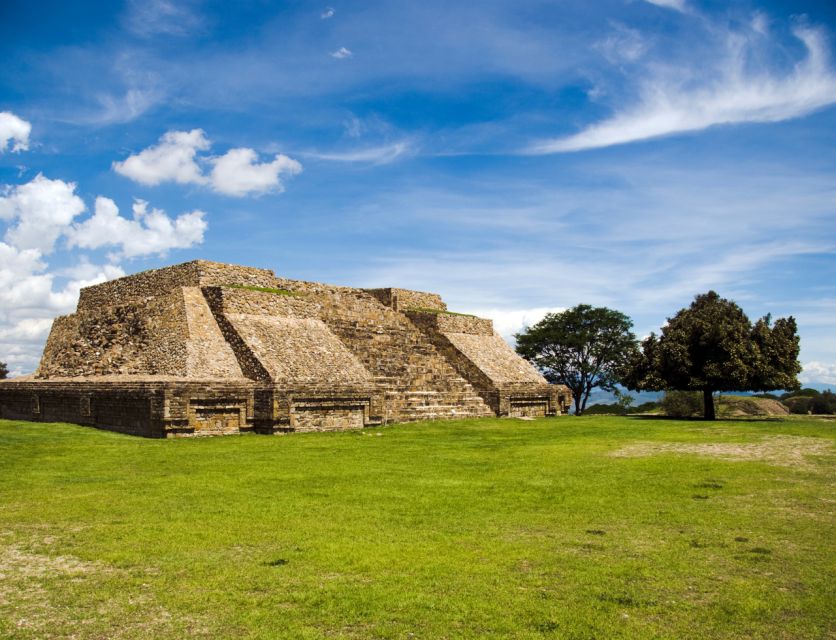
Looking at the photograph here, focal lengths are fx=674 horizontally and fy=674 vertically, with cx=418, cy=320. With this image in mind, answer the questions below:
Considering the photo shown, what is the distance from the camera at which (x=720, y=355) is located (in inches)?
977

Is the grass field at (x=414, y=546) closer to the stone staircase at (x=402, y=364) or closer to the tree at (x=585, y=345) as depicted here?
the stone staircase at (x=402, y=364)

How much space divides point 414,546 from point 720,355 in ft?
71.2

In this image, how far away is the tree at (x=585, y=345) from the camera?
4294 cm

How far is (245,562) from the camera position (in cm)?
571

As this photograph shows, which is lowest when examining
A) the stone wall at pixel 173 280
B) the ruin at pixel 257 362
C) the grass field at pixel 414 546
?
the grass field at pixel 414 546

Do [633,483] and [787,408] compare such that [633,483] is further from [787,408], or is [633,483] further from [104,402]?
[787,408]

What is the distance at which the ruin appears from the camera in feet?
53.7

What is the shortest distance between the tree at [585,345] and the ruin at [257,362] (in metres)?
15.2

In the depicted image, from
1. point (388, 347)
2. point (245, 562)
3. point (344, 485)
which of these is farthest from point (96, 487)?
point (388, 347)

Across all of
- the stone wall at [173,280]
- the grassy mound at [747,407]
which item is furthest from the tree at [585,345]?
the stone wall at [173,280]

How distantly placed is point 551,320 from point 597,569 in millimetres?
39492

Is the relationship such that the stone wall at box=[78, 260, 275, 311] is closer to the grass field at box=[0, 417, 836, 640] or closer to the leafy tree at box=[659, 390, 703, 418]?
the grass field at box=[0, 417, 836, 640]

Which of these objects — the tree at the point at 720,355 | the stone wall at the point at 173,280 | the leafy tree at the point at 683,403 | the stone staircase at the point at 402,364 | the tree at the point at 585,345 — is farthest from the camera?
the tree at the point at 585,345

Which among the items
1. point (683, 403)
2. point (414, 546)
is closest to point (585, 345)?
point (683, 403)
